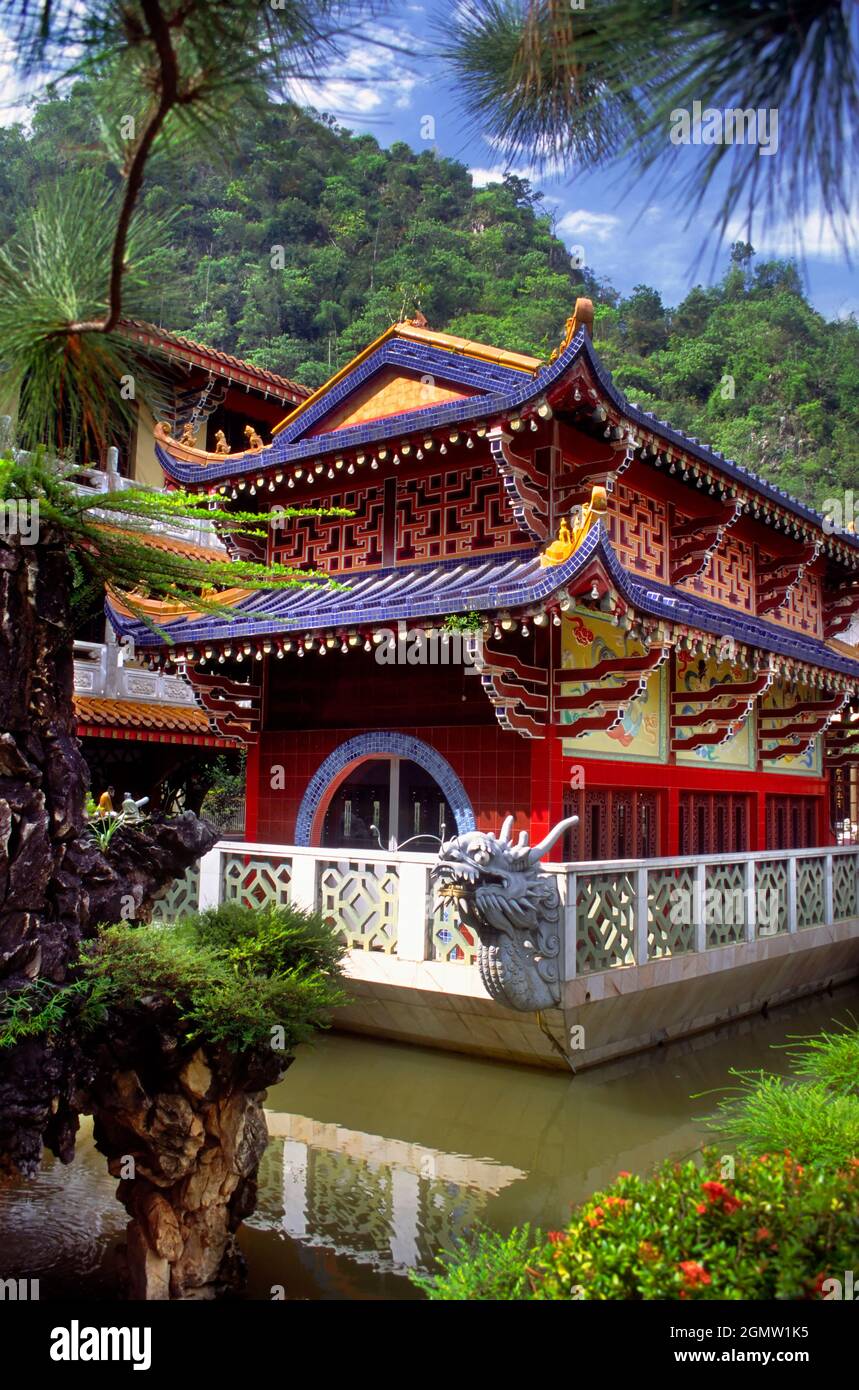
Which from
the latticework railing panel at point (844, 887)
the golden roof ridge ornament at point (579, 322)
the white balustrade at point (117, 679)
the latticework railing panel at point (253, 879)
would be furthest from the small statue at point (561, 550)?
the latticework railing panel at point (844, 887)

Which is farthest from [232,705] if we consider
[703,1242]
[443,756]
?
[703,1242]

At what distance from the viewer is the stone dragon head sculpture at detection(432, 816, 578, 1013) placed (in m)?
8.27

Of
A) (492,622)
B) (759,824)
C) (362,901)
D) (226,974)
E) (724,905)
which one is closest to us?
(226,974)

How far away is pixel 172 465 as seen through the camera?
42.6ft

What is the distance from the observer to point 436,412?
10.2m

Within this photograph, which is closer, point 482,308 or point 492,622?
point 492,622

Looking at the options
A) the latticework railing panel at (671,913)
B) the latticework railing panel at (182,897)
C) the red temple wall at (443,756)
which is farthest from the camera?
the latticework railing panel at (182,897)

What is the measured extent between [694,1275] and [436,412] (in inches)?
335

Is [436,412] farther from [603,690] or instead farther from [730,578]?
[730,578]

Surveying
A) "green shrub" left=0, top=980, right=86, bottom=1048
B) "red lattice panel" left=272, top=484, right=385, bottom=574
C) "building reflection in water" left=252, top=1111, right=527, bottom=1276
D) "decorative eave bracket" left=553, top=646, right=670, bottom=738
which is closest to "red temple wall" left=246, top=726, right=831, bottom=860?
"decorative eave bracket" left=553, top=646, right=670, bottom=738

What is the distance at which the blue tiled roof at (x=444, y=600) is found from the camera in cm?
891

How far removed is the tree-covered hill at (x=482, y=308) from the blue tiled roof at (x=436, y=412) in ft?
48.4

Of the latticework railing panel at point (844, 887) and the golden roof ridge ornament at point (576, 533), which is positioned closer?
the golden roof ridge ornament at point (576, 533)

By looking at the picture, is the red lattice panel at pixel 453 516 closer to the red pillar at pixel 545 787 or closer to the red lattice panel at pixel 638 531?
the red lattice panel at pixel 638 531
